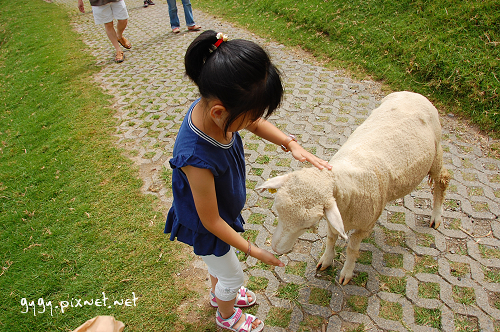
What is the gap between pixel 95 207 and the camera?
386 centimetres

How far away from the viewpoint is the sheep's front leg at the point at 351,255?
2.72 meters

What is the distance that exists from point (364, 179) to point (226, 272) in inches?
51.5

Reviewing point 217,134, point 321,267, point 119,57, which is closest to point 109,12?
point 119,57

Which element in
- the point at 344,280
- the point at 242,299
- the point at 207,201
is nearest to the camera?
the point at 207,201

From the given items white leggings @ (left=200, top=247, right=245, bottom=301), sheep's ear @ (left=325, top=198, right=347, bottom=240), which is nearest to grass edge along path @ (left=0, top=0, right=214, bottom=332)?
white leggings @ (left=200, top=247, right=245, bottom=301)

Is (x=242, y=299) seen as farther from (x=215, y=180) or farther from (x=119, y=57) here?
(x=119, y=57)

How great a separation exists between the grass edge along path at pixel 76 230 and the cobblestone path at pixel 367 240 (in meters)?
0.46

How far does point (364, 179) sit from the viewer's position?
2418mm

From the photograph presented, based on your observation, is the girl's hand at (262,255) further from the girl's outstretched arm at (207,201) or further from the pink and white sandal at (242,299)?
the pink and white sandal at (242,299)

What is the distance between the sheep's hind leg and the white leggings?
230 cm

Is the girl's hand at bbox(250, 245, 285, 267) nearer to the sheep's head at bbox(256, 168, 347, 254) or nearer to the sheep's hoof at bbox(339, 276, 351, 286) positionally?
the sheep's head at bbox(256, 168, 347, 254)

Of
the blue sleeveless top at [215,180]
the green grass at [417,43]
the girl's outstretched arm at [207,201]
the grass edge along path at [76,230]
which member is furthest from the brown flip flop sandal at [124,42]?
the girl's outstretched arm at [207,201]

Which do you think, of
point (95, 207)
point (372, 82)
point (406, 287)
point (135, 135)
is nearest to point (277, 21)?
point (372, 82)

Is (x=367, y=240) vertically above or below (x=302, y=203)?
below
